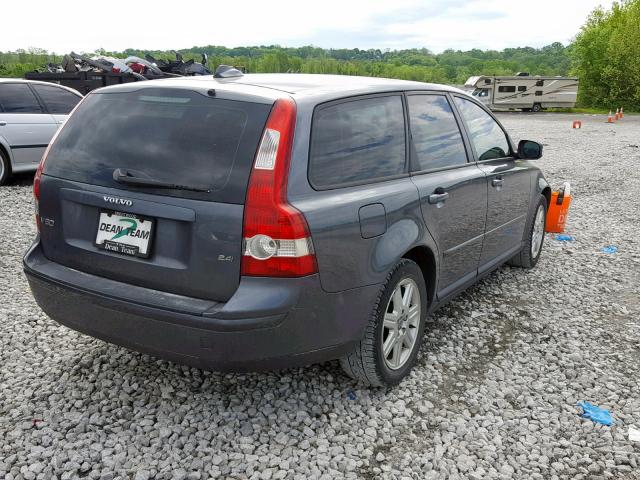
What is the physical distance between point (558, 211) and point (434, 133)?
13.2 feet

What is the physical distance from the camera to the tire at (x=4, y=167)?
356 inches

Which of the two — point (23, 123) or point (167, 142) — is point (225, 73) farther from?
point (23, 123)

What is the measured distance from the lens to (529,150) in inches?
196

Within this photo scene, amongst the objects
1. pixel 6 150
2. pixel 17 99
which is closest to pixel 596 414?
pixel 6 150

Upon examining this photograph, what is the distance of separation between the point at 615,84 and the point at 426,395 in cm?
4629

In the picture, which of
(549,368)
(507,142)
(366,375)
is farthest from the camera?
(507,142)

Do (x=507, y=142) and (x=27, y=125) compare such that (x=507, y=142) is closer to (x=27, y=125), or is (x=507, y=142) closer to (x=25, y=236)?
(x=25, y=236)

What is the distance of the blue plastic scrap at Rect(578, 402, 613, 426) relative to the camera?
10.6ft

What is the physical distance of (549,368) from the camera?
3.84 meters

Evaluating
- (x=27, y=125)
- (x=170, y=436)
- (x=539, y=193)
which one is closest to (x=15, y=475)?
(x=170, y=436)

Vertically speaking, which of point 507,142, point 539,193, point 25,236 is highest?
point 507,142

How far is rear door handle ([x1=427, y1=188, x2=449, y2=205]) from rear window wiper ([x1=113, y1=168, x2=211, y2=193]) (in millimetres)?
1465

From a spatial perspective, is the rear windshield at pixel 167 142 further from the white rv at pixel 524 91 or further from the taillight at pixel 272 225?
the white rv at pixel 524 91

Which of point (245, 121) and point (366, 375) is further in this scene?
point (366, 375)
